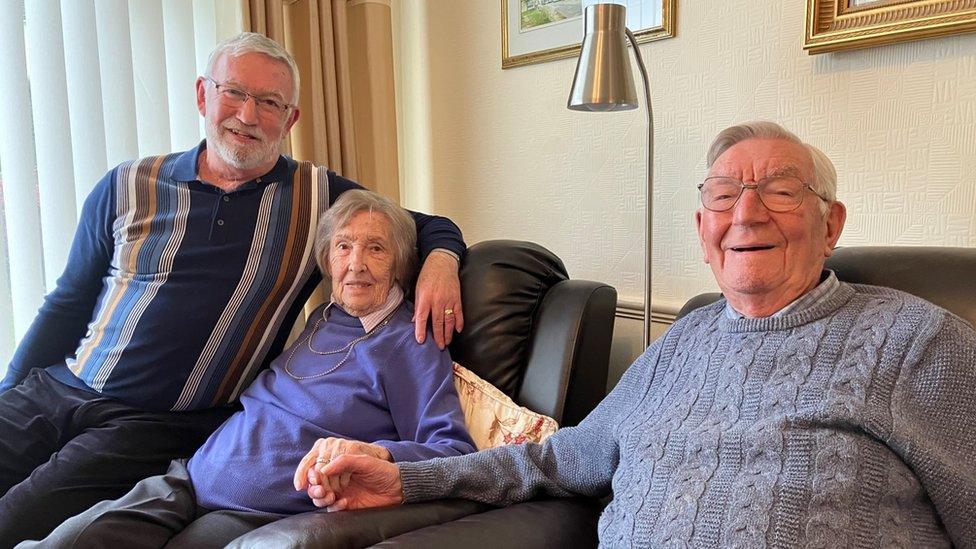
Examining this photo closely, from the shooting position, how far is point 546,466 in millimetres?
1379

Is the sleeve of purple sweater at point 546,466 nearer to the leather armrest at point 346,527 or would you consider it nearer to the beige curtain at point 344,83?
the leather armrest at point 346,527

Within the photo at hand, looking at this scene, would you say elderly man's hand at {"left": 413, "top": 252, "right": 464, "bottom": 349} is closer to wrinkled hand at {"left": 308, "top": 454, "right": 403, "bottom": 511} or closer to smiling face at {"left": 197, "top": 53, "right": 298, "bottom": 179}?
wrinkled hand at {"left": 308, "top": 454, "right": 403, "bottom": 511}

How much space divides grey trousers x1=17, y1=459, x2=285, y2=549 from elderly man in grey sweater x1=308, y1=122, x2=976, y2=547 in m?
0.30

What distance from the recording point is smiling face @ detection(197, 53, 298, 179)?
189 centimetres

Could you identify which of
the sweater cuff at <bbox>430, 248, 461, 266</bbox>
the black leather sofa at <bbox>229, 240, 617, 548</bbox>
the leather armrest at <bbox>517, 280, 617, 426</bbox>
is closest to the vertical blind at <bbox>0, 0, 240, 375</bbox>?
the sweater cuff at <bbox>430, 248, 461, 266</bbox>

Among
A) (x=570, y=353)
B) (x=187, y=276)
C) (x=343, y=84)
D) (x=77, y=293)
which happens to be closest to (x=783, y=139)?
(x=570, y=353)

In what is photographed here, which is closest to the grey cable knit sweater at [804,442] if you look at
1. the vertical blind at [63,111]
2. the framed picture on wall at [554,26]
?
the framed picture on wall at [554,26]

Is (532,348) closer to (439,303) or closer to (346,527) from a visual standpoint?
(439,303)

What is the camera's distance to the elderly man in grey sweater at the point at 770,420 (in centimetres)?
103

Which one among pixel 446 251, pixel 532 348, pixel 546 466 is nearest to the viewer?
pixel 546 466

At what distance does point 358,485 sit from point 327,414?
326 mm

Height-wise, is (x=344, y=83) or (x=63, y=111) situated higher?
(x=344, y=83)

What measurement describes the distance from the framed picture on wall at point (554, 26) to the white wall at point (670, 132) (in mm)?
37

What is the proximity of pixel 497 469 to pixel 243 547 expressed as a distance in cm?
45
